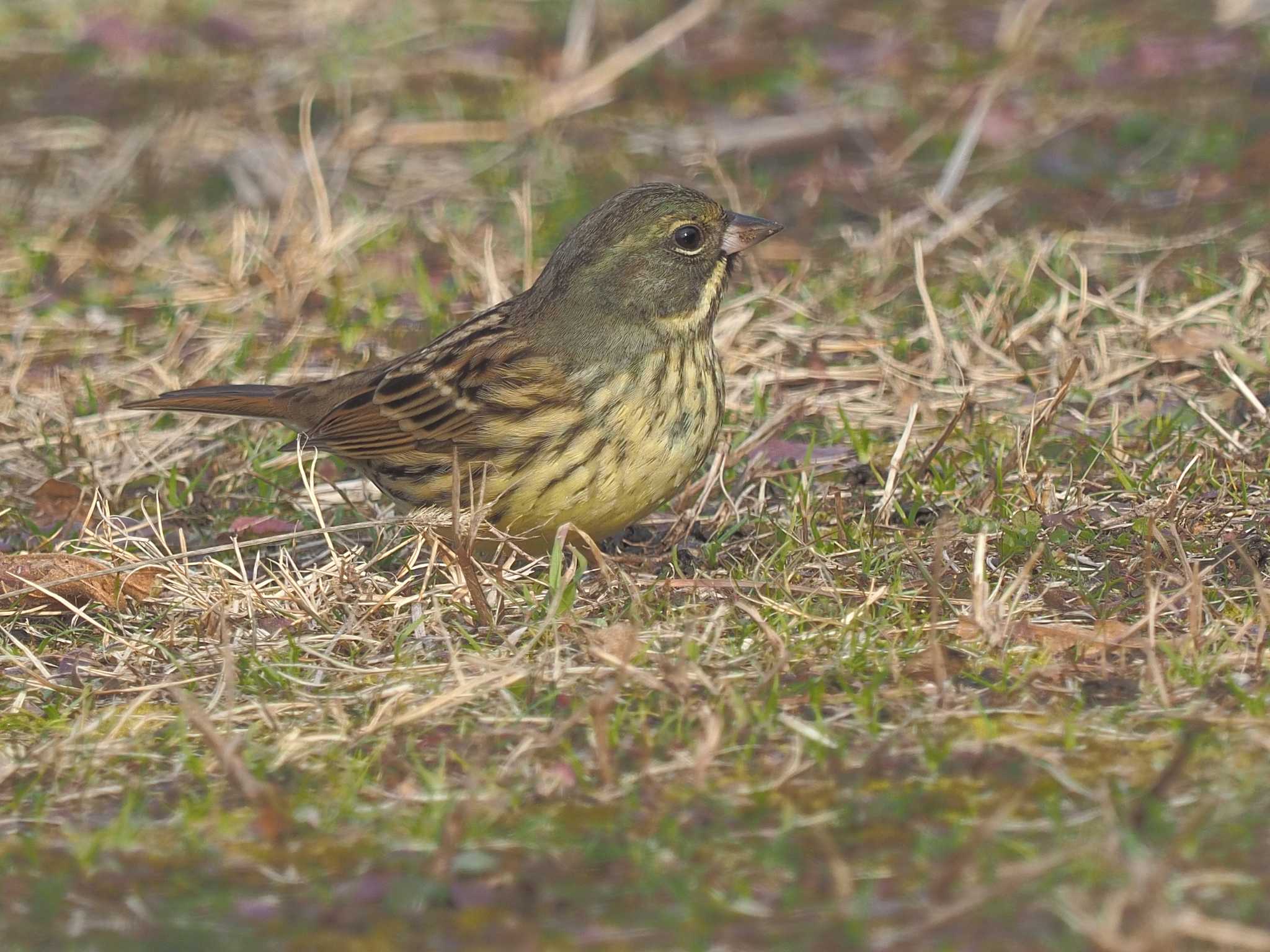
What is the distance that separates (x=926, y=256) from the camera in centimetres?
797

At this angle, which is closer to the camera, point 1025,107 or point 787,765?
point 787,765

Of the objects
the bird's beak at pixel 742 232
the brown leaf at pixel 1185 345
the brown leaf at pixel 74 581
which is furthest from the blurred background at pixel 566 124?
the brown leaf at pixel 74 581

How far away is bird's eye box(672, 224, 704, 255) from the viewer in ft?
19.0

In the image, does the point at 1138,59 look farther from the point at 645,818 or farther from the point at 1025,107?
the point at 645,818

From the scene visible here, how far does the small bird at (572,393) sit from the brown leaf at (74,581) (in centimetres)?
82

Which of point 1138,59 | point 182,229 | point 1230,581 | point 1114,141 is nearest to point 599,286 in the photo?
point 1230,581

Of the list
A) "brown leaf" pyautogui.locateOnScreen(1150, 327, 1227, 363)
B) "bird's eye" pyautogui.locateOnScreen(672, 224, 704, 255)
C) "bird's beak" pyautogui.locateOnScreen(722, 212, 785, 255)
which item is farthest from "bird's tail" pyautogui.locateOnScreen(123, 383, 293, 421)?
"brown leaf" pyautogui.locateOnScreen(1150, 327, 1227, 363)

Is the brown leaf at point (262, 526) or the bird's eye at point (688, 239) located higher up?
the bird's eye at point (688, 239)

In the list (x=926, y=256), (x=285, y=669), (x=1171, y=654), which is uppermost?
(x=926, y=256)

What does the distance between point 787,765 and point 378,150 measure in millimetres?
6536

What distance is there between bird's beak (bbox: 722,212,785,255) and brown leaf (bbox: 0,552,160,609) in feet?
6.65

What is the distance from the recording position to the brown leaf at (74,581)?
530 centimetres

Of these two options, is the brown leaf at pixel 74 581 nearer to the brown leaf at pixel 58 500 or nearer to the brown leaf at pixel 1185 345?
the brown leaf at pixel 58 500

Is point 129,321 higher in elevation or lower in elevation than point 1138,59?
lower
